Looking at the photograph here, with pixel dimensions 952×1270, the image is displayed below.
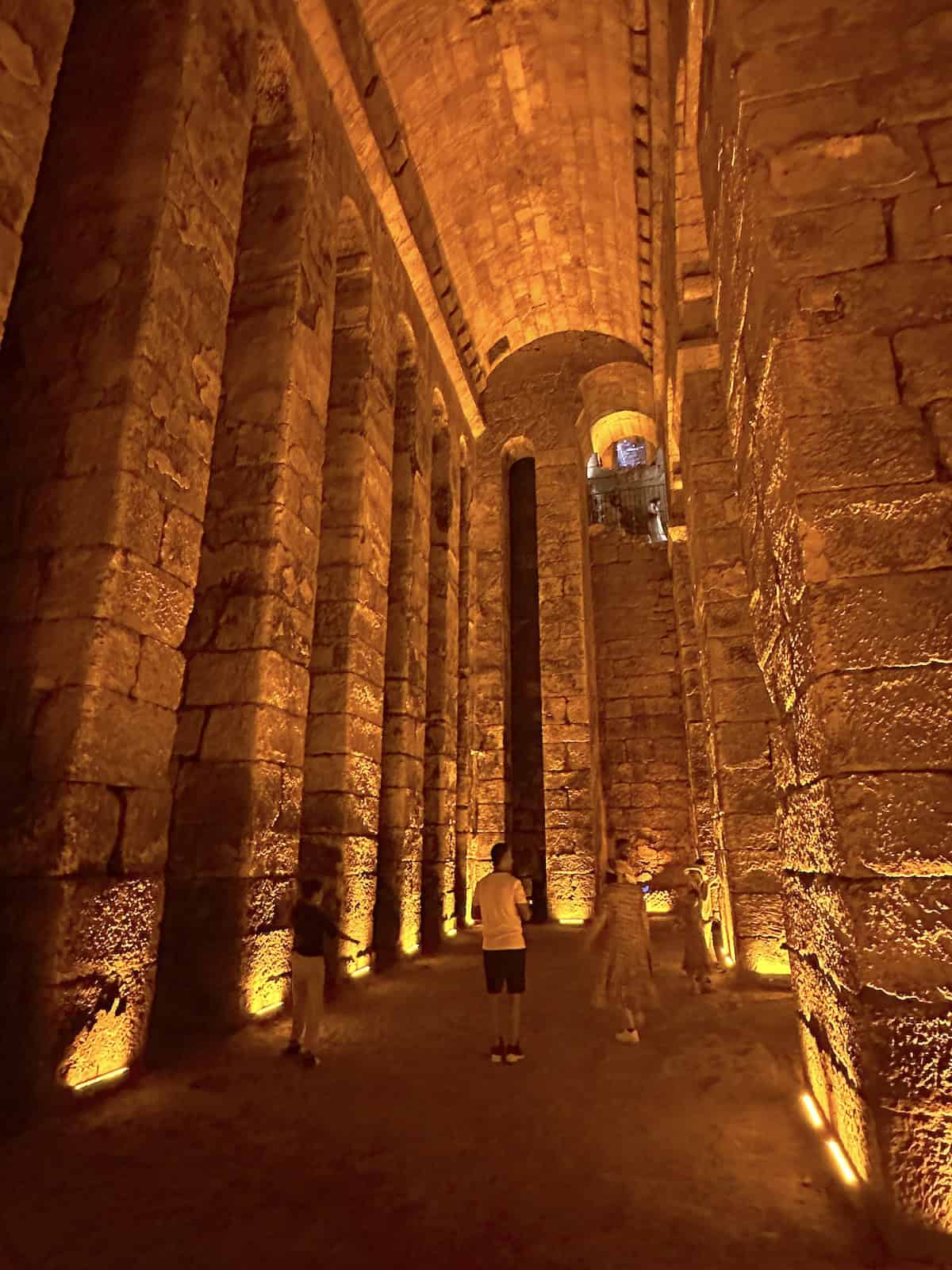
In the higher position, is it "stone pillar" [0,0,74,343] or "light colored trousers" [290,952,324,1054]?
"stone pillar" [0,0,74,343]

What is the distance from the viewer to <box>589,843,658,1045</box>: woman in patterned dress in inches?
173

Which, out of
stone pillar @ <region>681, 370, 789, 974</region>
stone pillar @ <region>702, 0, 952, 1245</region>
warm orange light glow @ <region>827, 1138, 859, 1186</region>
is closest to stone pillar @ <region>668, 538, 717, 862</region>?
stone pillar @ <region>681, 370, 789, 974</region>

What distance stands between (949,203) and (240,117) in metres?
4.74

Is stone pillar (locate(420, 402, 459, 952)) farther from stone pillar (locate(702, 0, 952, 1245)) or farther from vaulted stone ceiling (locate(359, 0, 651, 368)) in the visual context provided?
stone pillar (locate(702, 0, 952, 1245))

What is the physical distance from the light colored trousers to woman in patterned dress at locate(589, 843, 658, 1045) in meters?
1.76

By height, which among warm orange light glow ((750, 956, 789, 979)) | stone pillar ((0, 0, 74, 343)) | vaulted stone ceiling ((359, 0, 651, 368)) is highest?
vaulted stone ceiling ((359, 0, 651, 368))

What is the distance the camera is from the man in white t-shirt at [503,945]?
3.86 metres

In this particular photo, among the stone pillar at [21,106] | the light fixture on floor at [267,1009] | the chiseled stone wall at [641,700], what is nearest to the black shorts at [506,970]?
the light fixture on floor at [267,1009]

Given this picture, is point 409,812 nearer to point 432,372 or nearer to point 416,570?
point 416,570

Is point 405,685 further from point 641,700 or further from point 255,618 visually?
point 641,700

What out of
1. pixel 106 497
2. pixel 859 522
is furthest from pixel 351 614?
pixel 859 522

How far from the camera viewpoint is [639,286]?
411 inches

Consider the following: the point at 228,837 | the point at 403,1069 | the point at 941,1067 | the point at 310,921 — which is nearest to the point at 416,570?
the point at 228,837

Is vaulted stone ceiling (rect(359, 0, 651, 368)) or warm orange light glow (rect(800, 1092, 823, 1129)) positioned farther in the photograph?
vaulted stone ceiling (rect(359, 0, 651, 368))
